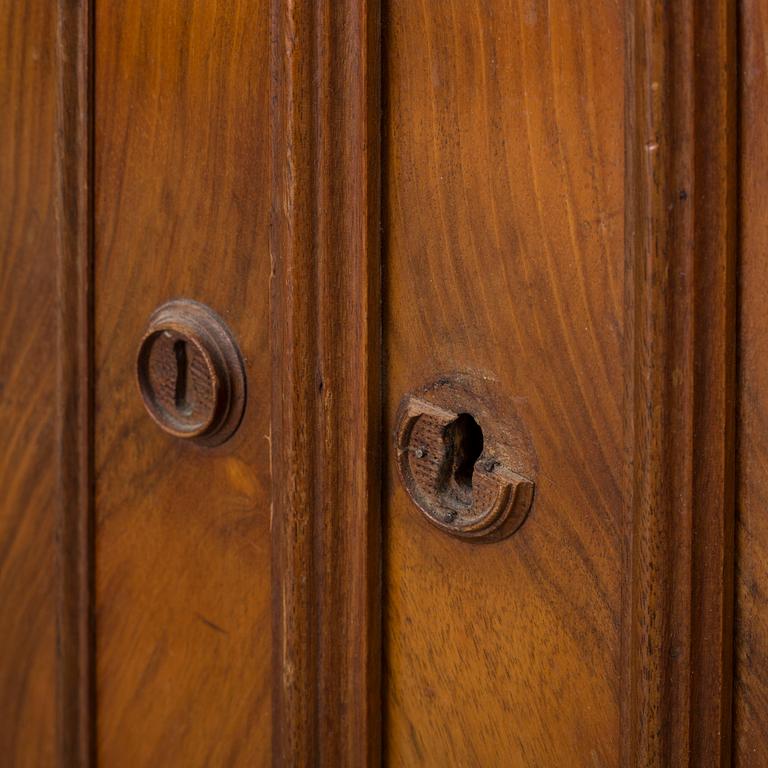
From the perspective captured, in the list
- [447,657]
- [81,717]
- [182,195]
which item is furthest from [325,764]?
[182,195]

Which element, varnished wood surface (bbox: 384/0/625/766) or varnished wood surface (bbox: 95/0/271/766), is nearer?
varnished wood surface (bbox: 384/0/625/766)

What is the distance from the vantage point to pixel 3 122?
26.8 inches

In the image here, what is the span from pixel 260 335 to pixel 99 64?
0.76 feet

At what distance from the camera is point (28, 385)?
692 mm

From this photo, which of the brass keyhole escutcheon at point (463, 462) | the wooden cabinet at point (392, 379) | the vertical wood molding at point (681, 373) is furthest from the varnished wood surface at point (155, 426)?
the vertical wood molding at point (681, 373)

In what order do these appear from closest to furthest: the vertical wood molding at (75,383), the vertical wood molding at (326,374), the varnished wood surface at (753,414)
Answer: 1. the varnished wood surface at (753,414)
2. the vertical wood molding at (326,374)
3. the vertical wood molding at (75,383)

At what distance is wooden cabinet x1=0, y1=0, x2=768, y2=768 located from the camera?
401 millimetres

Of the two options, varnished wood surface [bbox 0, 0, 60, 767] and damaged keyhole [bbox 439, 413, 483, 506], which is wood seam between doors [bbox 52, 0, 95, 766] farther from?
damaged keyhole [bbox 439, 413, 483, 506]

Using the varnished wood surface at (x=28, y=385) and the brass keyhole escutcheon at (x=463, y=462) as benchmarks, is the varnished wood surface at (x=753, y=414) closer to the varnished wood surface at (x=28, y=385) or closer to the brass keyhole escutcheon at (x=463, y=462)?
the brass keyhole escutcheon at (x=463, y=462)

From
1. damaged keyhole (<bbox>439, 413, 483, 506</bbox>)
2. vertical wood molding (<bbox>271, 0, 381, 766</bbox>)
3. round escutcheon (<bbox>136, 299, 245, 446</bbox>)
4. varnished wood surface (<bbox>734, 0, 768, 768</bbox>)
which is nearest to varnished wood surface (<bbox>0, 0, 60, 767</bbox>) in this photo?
round escutcheon (<bbox>136, 299, 245, 446</bbox>)

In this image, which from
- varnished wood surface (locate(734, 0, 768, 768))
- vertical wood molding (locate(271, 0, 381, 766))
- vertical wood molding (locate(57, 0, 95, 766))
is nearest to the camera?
varnished wood surface (locate(734, 0, 768, 768))

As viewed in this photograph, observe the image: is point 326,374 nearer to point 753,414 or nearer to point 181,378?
point 181,378

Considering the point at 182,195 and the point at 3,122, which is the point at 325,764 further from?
the point at 3,122

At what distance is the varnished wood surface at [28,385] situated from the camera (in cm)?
66
